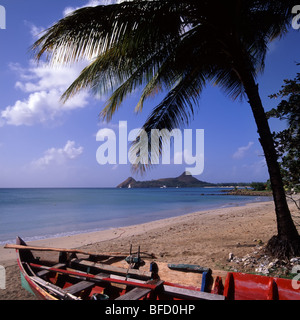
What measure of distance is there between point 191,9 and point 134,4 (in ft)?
4.20

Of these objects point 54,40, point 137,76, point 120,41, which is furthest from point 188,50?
point 54,40

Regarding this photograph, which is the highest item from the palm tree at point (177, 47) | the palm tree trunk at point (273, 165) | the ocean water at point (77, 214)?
the palm tree at point (177, 47)

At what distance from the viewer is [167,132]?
545 cm

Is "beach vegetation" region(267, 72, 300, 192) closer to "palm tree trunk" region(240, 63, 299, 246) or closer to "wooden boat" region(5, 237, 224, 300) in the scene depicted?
"palm tree trunk" region(240, 63, 299, 246)

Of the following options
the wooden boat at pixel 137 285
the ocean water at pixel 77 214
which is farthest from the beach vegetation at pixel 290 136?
the ocean water at pixel 77 214

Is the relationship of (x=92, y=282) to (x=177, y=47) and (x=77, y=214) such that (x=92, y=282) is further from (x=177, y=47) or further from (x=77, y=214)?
(x=77, y=214)

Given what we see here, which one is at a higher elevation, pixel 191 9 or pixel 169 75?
pixel 191 9

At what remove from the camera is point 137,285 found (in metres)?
3.32

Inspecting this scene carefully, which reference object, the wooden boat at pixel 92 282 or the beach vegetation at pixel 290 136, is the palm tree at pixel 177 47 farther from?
the wooden boat at pixel 92 282

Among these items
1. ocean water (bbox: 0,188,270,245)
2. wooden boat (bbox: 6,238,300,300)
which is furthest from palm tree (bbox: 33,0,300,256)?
ocean water (bbox: 0,188,270,245)

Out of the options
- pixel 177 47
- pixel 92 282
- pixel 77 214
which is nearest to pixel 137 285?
pixel 92 282

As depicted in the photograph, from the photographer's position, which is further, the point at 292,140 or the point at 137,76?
the point at 137,76

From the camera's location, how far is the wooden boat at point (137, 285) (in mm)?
2979
